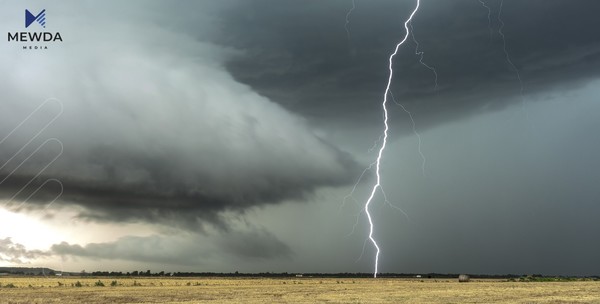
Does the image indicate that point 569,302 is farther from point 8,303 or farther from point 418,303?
point 8,303

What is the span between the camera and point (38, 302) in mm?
43031

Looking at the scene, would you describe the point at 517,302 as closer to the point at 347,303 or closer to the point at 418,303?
the point at 418,303

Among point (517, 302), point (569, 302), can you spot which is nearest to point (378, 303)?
point (517, 302)

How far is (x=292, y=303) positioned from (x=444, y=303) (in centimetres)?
1104

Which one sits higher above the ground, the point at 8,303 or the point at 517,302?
the point at 517,302

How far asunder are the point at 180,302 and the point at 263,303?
7.33 metres

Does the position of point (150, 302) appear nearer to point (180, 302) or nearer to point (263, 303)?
point (180, 302)

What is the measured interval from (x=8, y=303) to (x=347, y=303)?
26375mm

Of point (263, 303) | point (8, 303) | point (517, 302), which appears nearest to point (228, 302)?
point (263, 303)

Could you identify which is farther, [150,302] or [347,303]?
[150,302]

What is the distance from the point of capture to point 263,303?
4009cm

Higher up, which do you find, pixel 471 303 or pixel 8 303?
pixel 471 303

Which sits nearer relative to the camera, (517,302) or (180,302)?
(517,302)

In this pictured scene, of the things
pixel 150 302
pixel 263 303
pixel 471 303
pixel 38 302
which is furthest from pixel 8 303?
pixel 471 303
